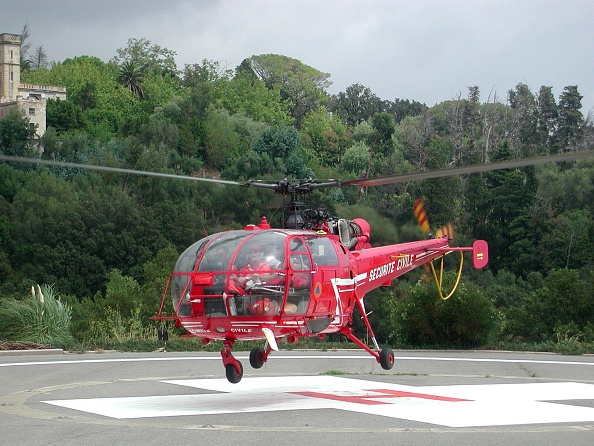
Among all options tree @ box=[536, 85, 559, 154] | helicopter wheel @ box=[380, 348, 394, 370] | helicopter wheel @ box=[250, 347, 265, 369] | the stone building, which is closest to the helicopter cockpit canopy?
helicopter wheel @ box=[250, 347, 265, 369]

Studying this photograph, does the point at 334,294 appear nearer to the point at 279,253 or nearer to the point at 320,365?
the point at 279,253

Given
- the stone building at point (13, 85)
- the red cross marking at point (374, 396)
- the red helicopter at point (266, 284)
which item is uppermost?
the stone building at point (13, 85)

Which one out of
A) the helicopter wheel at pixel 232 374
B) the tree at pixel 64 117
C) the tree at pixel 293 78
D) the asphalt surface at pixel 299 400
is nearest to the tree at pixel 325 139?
the tree at pixel 293 78

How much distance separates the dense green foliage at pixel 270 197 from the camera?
5928 centimetres

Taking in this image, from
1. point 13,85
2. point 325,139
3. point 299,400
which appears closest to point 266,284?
point 299,400

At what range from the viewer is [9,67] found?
144750 millimetres

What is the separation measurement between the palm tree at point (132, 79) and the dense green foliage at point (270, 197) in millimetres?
17165

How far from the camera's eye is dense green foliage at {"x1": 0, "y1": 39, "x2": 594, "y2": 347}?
59281mm

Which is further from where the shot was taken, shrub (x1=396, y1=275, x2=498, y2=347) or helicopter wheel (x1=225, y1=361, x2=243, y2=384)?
shrub (x1=396, y1=275, x2=498, y2=347)

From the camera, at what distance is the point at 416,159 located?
93.9 meters

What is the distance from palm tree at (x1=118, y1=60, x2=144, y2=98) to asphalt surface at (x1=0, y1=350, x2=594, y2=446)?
419 feet

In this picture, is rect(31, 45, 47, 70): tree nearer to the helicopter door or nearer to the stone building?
the stone building

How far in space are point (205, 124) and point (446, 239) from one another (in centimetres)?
9306

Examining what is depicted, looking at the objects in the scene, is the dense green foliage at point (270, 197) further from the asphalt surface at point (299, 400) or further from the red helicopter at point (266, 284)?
the red helicopter at point (266, 284)
